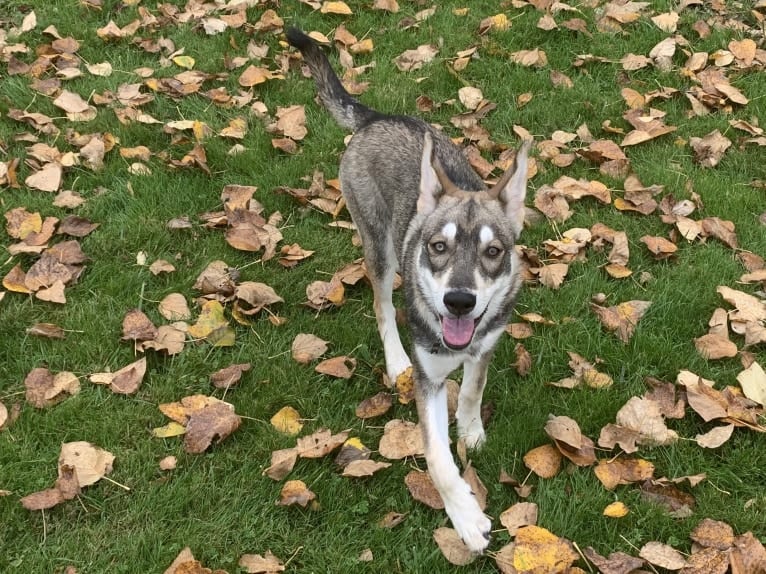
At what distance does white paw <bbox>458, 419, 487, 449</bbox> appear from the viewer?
3553mm

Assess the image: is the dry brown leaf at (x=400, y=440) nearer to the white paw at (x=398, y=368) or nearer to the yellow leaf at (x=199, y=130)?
the white paw at (x=398, y=368)

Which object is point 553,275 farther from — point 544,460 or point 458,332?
point 458,332

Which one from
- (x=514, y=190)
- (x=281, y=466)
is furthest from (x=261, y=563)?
(x=514, y=190)

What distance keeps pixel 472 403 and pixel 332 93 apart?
2.28m

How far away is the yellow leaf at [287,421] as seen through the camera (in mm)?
3665

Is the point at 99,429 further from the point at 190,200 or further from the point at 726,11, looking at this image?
the point at 726,11

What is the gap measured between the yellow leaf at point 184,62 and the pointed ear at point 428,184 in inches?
143

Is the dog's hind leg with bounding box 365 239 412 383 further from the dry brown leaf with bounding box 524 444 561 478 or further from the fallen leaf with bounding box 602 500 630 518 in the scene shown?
the fallen leaf with bounding box 602 500 630 518

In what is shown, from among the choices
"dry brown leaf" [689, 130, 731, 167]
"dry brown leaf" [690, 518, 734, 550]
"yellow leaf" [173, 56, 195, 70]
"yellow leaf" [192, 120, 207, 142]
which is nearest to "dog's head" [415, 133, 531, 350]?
"dry brown leaf" [690, 518, 734, 550]

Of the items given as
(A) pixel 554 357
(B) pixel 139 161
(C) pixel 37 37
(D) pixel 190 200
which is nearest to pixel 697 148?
(A) pixel 554 357

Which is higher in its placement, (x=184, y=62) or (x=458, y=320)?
(x=458, y=320)

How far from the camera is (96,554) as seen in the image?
3107mm

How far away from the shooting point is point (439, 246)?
3.27 meters

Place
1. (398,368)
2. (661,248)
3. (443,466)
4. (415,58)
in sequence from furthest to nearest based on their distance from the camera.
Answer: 1. (415,58)
2. (661,248)
3. (398,368)
4. (443,466)
